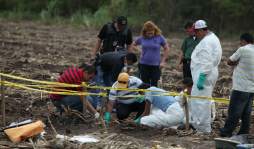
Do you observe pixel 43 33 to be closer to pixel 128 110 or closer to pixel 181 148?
pixel 128 110

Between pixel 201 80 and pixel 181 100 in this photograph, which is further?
pixel 181 100

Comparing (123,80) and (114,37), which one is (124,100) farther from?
(114,37)

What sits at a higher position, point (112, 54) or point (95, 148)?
point (112, 54)

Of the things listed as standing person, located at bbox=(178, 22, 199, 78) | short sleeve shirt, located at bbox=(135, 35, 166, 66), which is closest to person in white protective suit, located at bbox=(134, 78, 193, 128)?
standing person, located at bbox=(178, 22, 199, 78)

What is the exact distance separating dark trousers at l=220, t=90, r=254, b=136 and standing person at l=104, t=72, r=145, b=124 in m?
1.68

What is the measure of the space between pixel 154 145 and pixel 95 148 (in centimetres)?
96

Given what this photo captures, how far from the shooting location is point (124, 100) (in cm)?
1067

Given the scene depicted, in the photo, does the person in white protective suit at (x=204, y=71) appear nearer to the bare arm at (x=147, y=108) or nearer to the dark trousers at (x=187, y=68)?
the bare arm at (x=147, y=108)

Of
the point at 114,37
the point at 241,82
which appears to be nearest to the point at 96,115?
the point at 114,37

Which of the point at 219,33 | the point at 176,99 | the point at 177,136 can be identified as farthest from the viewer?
the point at 219,33

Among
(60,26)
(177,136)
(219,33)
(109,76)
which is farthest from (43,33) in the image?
(177,136)

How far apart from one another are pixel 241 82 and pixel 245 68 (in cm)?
22

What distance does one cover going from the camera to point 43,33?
99.7 ft

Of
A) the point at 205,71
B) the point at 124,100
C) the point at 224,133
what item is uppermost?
the point at 205,71
